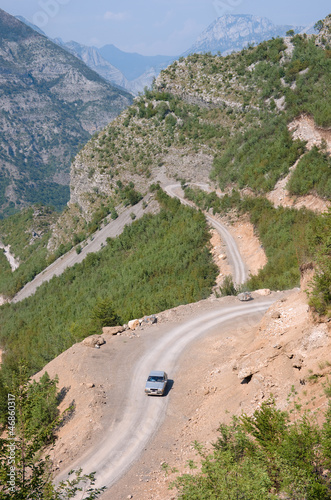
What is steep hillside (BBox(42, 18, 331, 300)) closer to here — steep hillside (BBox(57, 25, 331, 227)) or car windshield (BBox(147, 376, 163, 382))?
steep hillside (BBox(57, 25, 331, 227))

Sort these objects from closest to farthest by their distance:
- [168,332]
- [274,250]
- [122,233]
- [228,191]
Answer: [168,332]
[274,250]
[228,191]
[122,233]

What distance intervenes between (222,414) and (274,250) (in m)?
29.6

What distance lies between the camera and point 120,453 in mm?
17078

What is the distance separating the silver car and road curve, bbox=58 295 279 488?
0.46 m

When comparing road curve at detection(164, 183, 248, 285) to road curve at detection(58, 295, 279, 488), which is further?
road curve at detection(164, 183, 248, 285)

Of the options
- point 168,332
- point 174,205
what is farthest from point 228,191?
point 168,332

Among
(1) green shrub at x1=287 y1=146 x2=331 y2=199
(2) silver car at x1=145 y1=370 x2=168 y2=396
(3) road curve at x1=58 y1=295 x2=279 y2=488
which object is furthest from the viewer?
(1) green shrub at x1=287 y1=146 x2=331 y2=199

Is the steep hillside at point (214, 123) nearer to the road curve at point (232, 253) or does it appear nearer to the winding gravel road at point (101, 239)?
the winding gravel road at point (101, 239)

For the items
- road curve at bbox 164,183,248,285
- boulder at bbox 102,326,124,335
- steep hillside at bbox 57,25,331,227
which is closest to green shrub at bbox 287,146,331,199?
steep hillside at bbox 57,25,331,227

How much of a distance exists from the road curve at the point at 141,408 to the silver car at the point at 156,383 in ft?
1.50

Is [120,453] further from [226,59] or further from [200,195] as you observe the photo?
[226,59]

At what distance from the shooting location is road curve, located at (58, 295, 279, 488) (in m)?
16.5

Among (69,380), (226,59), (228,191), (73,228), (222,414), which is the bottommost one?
(222,414)

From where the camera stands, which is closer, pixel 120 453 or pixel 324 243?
pixel 324 243
